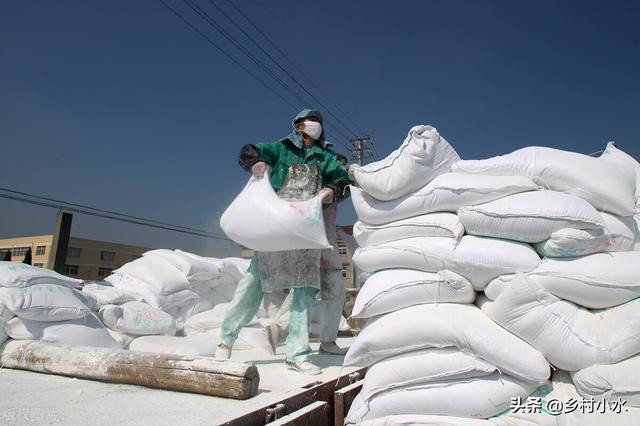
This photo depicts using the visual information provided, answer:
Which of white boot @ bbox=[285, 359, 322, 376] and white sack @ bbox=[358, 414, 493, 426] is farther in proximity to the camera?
white boot @ bbox=[285, 359, 322, 376]

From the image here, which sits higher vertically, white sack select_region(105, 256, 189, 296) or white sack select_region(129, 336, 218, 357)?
white sack select_region(105, 256, 189, 296)

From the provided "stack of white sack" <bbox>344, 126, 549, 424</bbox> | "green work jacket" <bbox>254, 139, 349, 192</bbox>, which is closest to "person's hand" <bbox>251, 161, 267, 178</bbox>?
"green work jacket" <bbox>254, 139, 349, 192</bbox>

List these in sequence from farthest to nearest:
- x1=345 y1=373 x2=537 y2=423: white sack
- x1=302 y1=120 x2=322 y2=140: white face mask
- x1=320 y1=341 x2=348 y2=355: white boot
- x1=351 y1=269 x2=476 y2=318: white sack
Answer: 1. x1=320 y1=341 x2=348 y2=355: white boot
2. x1=302 y1=120 x2=322 y2=140: white face mask
3. x1=351 y1=269 x2=476 y2=318: white sack
4. x1=345 y1=373 x2=537 y2=423: white sack

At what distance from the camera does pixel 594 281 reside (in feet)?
4.50

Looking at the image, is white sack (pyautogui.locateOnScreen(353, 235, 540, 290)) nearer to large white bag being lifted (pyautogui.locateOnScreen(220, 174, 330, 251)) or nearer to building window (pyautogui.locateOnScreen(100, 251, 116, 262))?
large white bag being lifted (pyautogui.locateOnScreen(220, 174, 330, 251))

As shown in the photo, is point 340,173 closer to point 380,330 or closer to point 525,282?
point 380,330

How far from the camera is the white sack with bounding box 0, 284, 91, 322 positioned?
224 centimetres

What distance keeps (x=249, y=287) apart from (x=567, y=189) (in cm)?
161

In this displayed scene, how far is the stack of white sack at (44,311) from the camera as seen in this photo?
7.35 feet

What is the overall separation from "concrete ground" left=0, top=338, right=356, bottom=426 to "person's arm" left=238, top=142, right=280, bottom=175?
1.12 m

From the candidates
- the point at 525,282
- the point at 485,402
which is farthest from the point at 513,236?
the point at 485,402

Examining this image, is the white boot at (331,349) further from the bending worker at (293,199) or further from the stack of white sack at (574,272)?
the stack of white sack at (574,272)

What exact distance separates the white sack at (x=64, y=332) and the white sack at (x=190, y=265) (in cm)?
185

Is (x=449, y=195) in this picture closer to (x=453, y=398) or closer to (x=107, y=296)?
(x=453, y=398)
